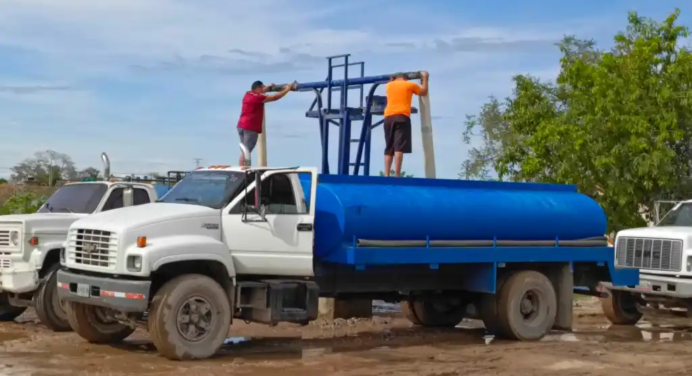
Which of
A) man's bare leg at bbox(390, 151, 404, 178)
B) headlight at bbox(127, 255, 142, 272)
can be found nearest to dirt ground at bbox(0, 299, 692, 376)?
headlight at bbox(127, 255, 142, 272)

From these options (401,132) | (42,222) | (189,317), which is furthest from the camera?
(401,132)

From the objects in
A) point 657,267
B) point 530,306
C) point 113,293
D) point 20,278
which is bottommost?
point 530,306

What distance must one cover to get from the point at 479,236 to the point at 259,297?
3666 mm

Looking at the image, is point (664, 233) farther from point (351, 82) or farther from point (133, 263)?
point (133, 263)

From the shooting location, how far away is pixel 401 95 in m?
14.6

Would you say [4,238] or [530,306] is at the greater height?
[4,238]

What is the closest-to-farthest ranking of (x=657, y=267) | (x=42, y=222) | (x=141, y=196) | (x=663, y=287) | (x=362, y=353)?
(x=362, y=353), (x=42, y=222), (x=141, y=196), (x=663, y=287), (x=657, y=267)

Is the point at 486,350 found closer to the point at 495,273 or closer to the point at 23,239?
the point at 495,273

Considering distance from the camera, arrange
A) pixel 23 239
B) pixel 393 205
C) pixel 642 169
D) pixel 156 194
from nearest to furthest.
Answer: pixel 393 205 → pixel 23 239 → pixel 156 194 → pixel 642 169

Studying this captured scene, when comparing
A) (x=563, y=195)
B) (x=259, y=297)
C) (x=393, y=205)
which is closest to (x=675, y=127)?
(x=563, y=195)

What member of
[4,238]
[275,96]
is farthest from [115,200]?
[275,96]

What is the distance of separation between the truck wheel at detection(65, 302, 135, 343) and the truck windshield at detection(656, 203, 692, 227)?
10.2m

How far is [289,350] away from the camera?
12469 millimetres

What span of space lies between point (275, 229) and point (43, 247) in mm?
3961
